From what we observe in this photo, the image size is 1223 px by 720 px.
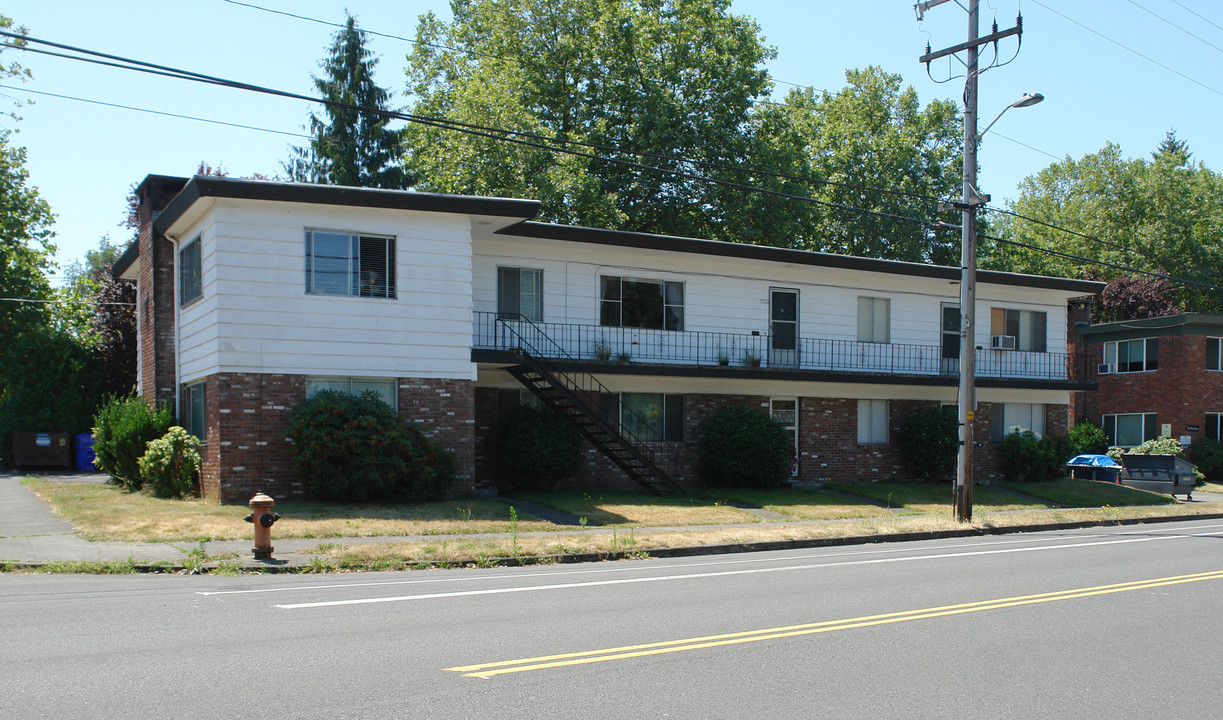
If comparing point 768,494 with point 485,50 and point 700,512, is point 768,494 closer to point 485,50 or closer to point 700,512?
point 700,512

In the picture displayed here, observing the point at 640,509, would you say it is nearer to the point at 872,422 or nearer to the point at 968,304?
the point at 968,304

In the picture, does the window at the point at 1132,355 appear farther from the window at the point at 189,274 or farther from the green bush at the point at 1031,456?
the window at the point at 189,274

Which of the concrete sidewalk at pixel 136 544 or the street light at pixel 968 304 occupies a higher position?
the street light at pixel 968 304

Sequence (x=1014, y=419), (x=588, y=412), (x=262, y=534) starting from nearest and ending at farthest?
(x=262, y=534) < (x=588, y=412) < (x=1014, y=419)

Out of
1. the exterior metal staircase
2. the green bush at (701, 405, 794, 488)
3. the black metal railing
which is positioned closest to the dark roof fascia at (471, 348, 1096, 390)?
the exterior metal staircase

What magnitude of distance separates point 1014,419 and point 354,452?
2137cm

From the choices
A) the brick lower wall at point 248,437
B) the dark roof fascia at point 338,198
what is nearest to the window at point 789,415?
the dark roof fascia at point 338,198

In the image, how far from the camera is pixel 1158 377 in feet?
125

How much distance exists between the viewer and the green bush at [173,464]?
2036 centimetres

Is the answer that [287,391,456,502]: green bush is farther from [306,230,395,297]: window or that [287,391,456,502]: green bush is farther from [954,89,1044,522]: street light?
[954,89,1044,522]: street light

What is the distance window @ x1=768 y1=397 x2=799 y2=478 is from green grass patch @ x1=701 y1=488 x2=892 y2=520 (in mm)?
1708

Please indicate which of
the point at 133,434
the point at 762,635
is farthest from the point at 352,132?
the point at 762,635

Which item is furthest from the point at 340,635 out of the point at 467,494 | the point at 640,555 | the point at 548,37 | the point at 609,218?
the point at 548,37

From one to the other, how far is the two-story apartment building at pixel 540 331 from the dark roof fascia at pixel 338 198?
45 mm
